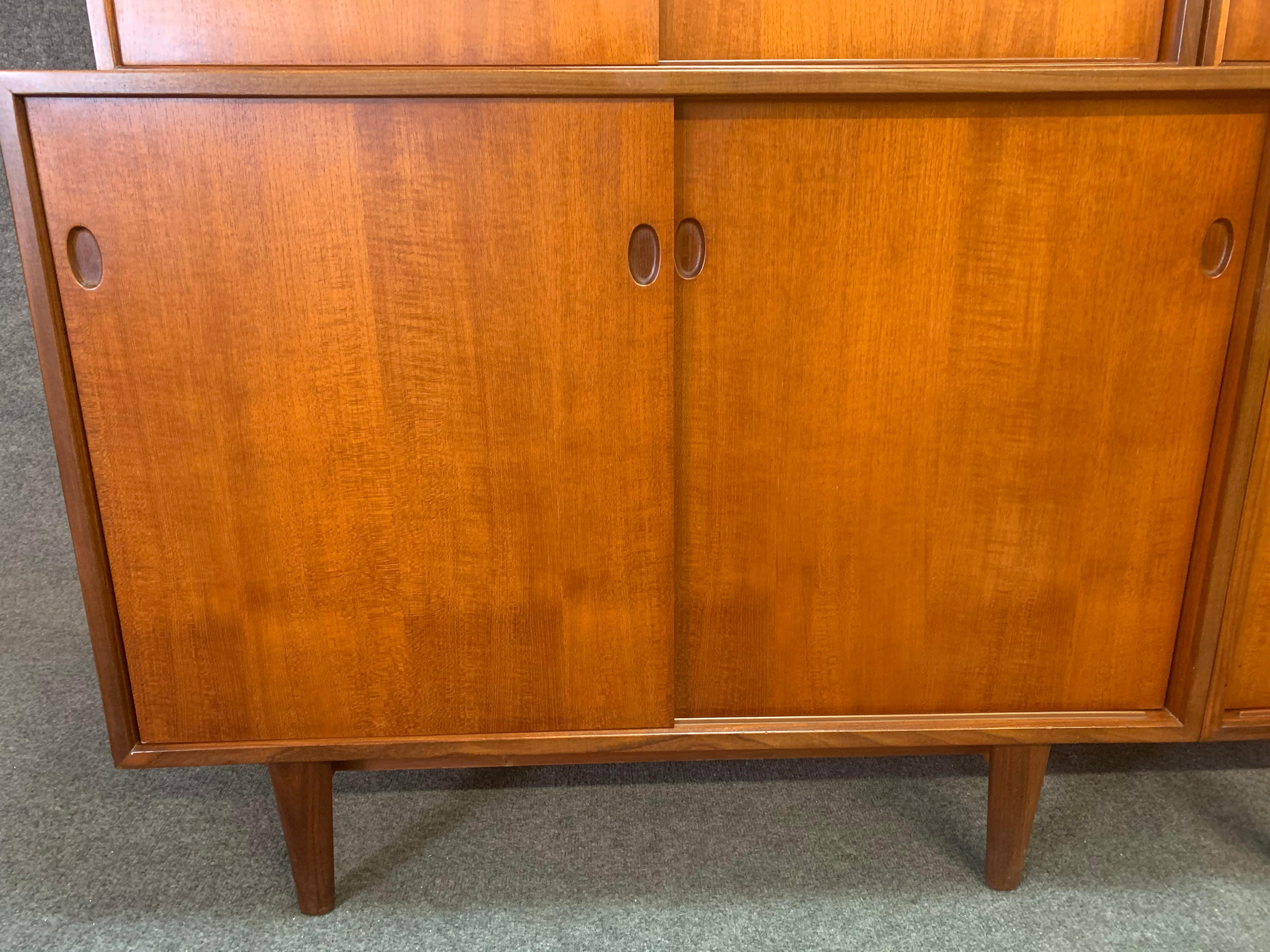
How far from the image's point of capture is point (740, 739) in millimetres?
746

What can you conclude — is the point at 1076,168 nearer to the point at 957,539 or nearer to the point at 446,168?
the point at 957,539

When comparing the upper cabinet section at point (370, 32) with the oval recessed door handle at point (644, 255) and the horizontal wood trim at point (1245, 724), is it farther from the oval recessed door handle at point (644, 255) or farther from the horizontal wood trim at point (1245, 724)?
the horizontal wood trim at point (1245, 724)

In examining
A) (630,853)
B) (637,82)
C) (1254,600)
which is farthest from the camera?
(630,853)

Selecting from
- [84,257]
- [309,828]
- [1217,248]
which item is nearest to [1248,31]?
[1217,248]

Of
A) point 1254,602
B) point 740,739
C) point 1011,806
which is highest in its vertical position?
point 1254,602

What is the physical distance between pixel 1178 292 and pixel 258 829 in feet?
3.29

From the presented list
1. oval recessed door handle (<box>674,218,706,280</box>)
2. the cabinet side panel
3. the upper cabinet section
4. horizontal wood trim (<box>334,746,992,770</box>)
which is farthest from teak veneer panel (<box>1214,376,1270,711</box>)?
the upper cabinet section

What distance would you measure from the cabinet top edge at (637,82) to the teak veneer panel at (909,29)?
3 centimetres

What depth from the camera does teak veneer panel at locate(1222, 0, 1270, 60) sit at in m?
0.61

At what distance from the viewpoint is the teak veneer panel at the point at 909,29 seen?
62cm

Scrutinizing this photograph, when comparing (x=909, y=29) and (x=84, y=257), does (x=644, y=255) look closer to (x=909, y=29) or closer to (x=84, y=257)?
(x=909, y=29)

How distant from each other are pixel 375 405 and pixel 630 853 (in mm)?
539

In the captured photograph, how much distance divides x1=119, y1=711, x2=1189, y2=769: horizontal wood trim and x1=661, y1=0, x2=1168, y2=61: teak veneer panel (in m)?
0.53

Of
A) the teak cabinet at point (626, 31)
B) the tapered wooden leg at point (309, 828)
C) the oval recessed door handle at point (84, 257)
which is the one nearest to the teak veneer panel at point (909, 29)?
the teak cabinet at point (626, 31)
